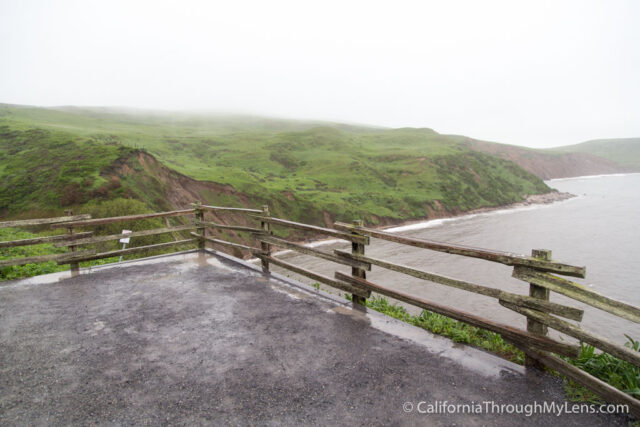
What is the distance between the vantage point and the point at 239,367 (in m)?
4.50

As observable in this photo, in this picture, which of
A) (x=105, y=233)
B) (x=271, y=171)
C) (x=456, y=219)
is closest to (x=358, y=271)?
(x=105, y=233)

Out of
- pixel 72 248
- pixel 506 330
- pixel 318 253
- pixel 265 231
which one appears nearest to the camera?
pixel 506 330

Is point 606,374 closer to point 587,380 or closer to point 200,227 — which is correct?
point 587,380

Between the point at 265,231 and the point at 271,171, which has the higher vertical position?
the point at 265,231

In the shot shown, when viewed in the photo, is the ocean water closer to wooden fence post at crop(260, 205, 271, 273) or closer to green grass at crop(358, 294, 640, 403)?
green grass at crop(358, 294, 640, 403)

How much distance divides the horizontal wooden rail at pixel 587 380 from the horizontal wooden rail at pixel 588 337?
351mm

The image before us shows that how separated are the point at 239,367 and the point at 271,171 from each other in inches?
2045

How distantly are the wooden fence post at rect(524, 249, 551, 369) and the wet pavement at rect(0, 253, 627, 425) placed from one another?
8.2 inches

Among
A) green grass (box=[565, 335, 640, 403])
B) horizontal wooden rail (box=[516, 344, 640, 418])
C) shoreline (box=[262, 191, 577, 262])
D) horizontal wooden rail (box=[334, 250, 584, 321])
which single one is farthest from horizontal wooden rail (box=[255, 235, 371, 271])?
shoreline (box=[262, 191, 577, 262])

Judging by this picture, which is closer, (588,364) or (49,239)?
(588,364)

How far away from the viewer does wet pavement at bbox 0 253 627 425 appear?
365cm

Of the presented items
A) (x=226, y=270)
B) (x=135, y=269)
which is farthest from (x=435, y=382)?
(x=135, y=269)

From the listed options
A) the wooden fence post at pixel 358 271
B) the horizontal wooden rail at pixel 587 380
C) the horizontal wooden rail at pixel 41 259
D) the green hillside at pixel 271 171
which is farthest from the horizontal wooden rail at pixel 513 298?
the green hillside at pixel 271 171

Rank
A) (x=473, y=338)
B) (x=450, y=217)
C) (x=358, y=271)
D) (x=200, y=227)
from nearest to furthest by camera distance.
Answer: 1. (x=473, y=338)
2. (x=358, y=271)
3. (x=200, y=227)
4. (x=450, y=217)
